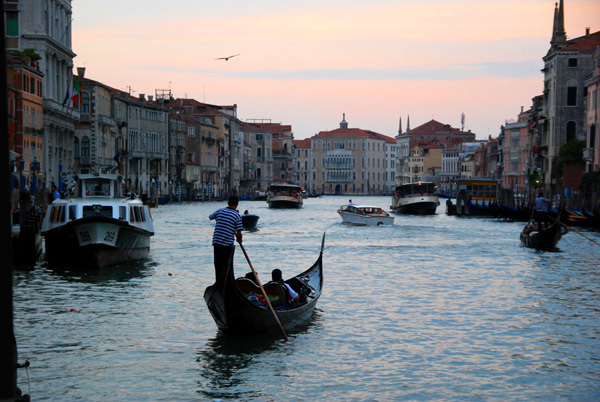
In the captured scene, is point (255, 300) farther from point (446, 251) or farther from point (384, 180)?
point (384, 180)

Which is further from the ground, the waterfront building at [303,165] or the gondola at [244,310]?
the waterfront building at [303,165]

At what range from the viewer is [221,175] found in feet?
312

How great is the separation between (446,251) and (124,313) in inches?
553

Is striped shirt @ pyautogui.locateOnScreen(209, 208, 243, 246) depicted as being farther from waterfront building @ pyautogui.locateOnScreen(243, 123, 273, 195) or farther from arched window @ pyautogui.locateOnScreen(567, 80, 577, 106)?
waterfront building @ pyautogui.locateOnScreen(243, 123, 273, 195)

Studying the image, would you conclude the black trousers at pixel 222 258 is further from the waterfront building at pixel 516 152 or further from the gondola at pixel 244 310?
the waterfront building at pixel 516 152

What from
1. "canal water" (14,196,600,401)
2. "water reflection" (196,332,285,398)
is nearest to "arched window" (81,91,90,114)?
"canal water" (14,196,600,401)

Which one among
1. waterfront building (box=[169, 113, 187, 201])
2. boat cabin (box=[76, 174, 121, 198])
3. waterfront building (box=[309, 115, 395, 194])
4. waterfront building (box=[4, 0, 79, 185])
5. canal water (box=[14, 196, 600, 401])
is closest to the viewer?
canal water (box=[14, 196, 600, 401])

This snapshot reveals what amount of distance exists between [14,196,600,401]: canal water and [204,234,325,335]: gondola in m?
0.18

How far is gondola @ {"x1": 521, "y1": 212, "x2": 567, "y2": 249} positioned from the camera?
77.8ft

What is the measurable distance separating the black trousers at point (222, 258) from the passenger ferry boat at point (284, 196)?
54.2 meters

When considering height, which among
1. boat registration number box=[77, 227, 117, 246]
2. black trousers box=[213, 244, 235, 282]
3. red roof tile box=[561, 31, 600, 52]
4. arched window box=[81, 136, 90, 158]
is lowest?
boat registration number box=[77, 227, 117, 246]

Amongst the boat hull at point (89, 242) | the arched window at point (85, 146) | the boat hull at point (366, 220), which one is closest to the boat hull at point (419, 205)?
the boat hull at point (366, 220)

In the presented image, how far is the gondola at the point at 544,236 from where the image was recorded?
23.7 meters

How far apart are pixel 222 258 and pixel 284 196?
179 ft
